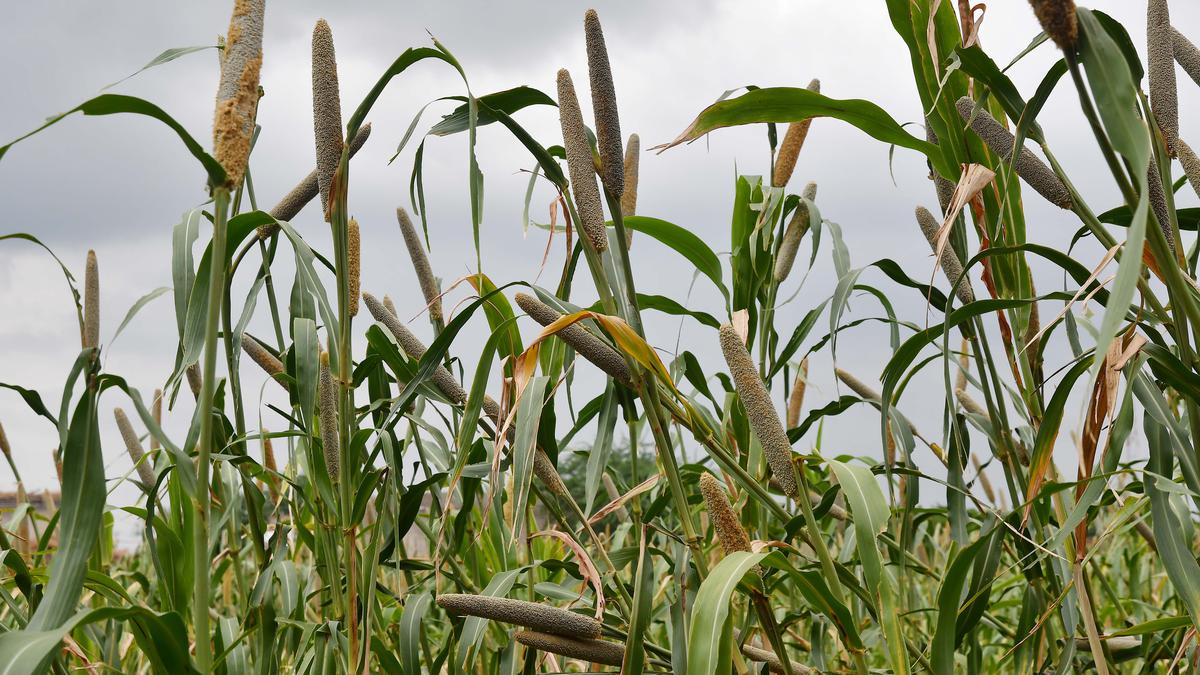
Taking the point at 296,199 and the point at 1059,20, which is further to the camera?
the point at 296,199

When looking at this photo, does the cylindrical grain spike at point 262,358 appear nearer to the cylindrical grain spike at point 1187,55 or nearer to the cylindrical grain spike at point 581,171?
the cylindrical grain spike at point 581,171

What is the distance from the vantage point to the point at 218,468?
5.17ft

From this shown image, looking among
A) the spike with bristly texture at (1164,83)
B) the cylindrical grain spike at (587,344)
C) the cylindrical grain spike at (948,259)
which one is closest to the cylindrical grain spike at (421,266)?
the cylindrical grain spike at (587,344)

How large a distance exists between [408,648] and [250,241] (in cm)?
62

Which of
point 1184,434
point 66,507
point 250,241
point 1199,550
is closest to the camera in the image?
point 66,507

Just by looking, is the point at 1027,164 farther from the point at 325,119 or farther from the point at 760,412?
the point at 325,119

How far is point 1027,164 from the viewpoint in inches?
43.3

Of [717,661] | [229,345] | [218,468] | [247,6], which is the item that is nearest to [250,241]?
[229,345]

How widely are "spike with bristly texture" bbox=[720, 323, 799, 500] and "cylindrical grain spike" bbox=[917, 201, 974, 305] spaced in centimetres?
42

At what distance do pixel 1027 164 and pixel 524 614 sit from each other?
2.56ft

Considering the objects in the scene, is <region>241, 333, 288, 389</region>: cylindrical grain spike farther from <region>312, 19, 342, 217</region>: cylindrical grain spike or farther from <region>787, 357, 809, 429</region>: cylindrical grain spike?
<region>787, 357, 809, 429</region>: cylindrical grain spike

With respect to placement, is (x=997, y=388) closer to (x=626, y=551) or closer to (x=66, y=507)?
(x=626, y=551)

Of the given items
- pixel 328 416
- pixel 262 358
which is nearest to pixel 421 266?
pixel 262 358

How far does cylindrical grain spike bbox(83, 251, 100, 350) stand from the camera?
1600 mm
